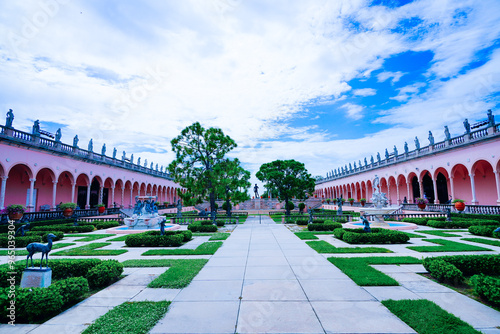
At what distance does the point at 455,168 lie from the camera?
27.5 metres

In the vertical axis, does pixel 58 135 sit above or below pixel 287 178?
above

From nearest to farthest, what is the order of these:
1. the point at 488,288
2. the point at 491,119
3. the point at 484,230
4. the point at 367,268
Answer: the point at 488,288 < the point at 367,268 < the point at 484,230 < the point at 491,119

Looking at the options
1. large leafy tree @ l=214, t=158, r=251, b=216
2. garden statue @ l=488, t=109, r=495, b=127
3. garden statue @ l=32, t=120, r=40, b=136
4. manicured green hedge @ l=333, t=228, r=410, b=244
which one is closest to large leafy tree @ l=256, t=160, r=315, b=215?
large leafy tree @ l=214, t=158, r=251, b=216

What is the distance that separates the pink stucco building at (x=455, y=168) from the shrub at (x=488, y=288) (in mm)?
22367

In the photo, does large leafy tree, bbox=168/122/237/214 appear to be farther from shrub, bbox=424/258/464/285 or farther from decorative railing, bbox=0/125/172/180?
shrub, bbox=424/258/464/285

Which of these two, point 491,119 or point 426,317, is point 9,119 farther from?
point 491,119

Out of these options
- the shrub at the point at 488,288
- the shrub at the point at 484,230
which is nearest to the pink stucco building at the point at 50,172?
the shrub at the point at 484,230

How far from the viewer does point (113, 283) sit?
6.68 metres

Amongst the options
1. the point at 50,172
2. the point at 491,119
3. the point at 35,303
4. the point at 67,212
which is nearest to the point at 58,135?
the point at 50,172

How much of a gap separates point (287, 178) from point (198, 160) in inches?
506

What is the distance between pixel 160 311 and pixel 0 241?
1282cm

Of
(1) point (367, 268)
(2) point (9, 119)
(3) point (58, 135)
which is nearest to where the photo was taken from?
(1) point (367, 268)

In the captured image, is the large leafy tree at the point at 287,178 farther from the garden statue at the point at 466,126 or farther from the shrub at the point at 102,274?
the shrub at the point at 102,274

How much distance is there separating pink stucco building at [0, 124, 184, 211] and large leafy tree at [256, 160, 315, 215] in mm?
12964
